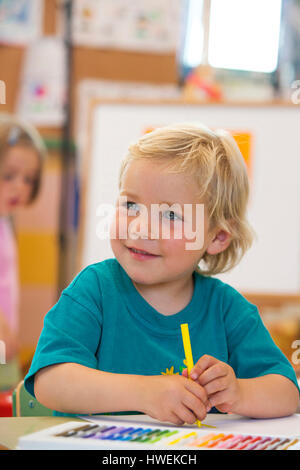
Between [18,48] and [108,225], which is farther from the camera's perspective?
[18,48]

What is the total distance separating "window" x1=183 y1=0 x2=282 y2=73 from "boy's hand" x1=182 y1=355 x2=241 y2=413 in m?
0.89

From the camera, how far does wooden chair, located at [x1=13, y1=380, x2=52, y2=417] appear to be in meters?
0.60

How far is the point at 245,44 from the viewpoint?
1.38 meters

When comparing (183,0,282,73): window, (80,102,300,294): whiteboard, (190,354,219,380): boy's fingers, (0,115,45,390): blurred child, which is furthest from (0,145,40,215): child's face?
(190,354,219,380): boy's fingers

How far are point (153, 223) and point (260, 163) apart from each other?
1014 millimetres

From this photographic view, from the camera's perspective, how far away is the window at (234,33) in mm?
1302

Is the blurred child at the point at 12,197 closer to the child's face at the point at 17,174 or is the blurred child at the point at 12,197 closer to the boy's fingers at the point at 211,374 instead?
the child's face at the point at 17,174

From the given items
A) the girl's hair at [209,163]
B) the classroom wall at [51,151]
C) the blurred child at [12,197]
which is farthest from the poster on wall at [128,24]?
the girl's hair at [209,163]

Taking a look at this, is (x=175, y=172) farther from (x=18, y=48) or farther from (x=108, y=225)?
(x=18, y=48)

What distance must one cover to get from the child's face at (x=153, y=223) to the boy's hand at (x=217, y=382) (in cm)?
10

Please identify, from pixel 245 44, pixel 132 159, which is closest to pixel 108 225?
pixel 132 159

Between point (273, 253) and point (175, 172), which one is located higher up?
point (175, 172)

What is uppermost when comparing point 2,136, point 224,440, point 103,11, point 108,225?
point 103,11
